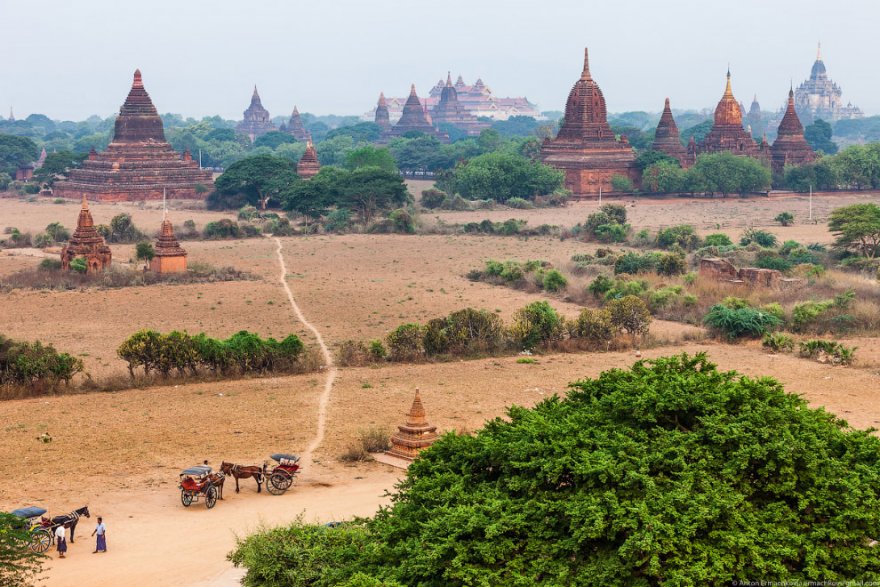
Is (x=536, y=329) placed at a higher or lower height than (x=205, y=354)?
lower

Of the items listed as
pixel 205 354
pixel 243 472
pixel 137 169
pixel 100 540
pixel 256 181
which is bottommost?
pixel 100 540

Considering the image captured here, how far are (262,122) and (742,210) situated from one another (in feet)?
337

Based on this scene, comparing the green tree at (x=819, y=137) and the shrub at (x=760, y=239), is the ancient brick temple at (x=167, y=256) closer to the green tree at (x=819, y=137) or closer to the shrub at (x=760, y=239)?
the shrub at (x=760, y=239)

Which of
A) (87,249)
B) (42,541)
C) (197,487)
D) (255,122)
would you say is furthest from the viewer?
(255,122)

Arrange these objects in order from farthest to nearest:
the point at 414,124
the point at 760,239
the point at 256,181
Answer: the point at 414,124
the point at 256,181
the point at 760,239

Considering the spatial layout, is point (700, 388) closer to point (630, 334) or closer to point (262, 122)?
point (630, 334)

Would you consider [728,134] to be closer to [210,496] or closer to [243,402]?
[243,402]

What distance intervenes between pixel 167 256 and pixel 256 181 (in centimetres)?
2762

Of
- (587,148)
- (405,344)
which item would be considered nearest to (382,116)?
(587,148)

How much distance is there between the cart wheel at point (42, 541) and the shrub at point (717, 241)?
125 ft

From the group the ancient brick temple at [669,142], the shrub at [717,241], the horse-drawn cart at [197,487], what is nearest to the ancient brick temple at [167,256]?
the shrub at [717,241]

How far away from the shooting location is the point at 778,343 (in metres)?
30.5

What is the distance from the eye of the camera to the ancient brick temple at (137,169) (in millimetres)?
78125

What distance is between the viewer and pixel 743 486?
1334cm
